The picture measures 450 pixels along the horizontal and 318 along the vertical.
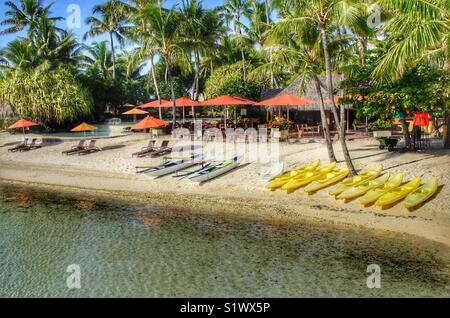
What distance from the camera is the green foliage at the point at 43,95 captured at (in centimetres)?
3338

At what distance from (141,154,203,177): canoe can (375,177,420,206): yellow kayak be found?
32.0 ft

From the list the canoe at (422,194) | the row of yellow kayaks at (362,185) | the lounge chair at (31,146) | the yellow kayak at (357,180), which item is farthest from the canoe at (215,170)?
the lounge chair at (31,146)

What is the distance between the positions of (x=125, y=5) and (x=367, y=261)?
98.6ft

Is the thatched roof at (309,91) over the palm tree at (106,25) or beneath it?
beneath

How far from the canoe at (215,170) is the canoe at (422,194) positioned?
26.3ft

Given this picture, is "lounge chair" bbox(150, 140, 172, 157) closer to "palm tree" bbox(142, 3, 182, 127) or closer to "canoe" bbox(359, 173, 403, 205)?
"palm tree" bbox(142, 3, 182, 127)

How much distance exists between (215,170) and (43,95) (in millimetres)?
22371

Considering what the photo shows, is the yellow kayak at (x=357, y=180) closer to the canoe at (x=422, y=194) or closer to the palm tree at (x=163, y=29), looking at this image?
the canoe at (x=422, y=194)

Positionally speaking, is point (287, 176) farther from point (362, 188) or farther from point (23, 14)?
point (23, 14)

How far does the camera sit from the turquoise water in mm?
8898

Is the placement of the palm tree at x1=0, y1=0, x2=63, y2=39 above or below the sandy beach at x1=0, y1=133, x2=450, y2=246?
above

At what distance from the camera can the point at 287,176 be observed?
16.2m

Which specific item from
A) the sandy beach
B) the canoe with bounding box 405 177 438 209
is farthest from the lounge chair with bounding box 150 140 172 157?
the canoe with bounding box 405 177 438 209
